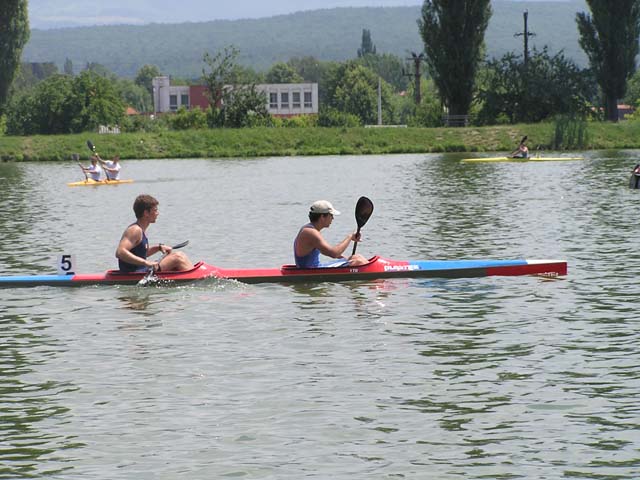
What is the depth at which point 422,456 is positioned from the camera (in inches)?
386

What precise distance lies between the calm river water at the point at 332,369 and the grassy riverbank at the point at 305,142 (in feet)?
153

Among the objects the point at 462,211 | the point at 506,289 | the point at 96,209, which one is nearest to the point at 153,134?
the point at 96,209

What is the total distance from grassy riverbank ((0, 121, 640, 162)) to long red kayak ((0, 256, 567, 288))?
53.6 metres

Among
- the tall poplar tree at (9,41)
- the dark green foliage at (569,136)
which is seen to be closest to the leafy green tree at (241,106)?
the tall poplar tree at (9,41)

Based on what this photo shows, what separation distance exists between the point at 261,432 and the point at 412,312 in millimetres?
6289

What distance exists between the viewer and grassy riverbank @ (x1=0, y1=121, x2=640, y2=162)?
73.1 m

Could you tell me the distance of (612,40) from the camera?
74.9 metres

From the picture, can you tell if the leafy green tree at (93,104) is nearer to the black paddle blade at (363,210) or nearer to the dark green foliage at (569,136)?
the dark green foliage at (569,136)

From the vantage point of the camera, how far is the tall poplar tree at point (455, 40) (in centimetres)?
7488

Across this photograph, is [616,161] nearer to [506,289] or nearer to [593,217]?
[593,217]

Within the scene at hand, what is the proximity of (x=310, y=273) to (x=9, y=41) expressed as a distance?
200 feet

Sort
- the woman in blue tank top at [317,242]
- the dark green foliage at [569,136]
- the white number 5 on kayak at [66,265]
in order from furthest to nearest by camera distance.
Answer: the dark green foliage at [569,136]
the white number 5 on kayak at [66,265]
the woman in blue tank top at [317,242]

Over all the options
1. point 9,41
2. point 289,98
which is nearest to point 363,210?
point 9,41

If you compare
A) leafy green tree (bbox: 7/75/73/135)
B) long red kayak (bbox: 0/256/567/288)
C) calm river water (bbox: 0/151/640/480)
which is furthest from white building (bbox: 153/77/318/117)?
long red kayak (bbox: 0/256/567/288)
